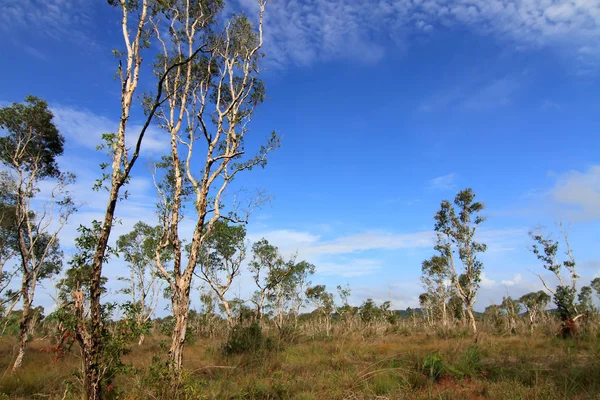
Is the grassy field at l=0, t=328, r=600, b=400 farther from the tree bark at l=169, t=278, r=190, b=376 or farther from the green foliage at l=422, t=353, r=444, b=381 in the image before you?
the tree bark at l=169, t=278, r=190, b=376

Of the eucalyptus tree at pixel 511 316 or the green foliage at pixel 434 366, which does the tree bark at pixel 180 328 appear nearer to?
the green foliage at pixel 434 366

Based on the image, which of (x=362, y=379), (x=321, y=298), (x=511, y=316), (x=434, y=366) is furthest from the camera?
(x=321, y=298)

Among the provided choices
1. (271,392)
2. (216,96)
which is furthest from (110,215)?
(216,96)

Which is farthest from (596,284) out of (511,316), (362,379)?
(362,379)

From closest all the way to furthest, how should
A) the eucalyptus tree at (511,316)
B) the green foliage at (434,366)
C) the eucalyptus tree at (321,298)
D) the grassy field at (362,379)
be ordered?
1. the grassy field at (362,379)
2. the green foliage at (434,366)
3. the eucalyptus tree at (511,316)
4. the eucalyptus tree at (321,298)

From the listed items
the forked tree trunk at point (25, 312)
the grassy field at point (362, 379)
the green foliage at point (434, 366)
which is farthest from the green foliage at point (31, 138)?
the green foliage at point (434, 366)

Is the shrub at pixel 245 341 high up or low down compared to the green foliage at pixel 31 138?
down

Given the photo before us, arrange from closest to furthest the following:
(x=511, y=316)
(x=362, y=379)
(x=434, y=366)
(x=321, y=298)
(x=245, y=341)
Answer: (x=362, y=379) < (x=434, y=366) < (x=245, y=341) < (x=511, y=316) < (x=321, y=298)

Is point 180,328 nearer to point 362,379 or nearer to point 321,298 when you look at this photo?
point 362,379

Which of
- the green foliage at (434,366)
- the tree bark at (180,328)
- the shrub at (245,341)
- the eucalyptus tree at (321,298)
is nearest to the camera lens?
the green foliage at (434,366)

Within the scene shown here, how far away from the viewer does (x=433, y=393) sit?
617 centimetres

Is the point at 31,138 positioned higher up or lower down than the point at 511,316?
higher up

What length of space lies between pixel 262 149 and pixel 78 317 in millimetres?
8365

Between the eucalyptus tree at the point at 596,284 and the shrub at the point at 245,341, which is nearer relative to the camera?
the shrub at the point at 245,341
